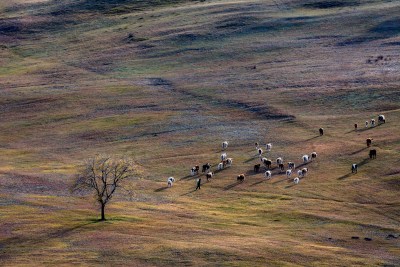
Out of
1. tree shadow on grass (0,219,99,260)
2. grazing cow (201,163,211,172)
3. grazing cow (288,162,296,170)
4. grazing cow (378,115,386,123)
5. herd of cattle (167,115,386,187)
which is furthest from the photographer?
grazing cow (378,115,386,123)

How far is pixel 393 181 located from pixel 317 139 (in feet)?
66.6

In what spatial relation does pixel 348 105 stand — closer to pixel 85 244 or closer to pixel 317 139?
pixel 317 139

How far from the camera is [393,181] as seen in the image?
8744cm

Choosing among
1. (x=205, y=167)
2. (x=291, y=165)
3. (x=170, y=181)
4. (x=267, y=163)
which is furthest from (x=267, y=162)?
(x=170, y=181)

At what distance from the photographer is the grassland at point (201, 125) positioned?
2832 inches

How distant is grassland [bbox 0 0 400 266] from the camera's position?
71938 mm

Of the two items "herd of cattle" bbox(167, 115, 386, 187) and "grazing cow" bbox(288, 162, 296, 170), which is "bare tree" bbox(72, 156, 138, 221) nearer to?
"herd of cattle" bbox(167, 115, 386, 187)

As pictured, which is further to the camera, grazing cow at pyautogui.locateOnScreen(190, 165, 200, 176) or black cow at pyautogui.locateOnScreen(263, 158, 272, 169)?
grazing cow at pyautogui.locateOnScreen(190, 165, 200, 176)

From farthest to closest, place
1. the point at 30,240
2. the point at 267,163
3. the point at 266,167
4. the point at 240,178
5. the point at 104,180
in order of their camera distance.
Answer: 1. the point at 266,167
2. the point at 267,163
3. the point at 240,178
4. the point at 104,180
5. the point at 30,240

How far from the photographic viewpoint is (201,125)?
118 metres

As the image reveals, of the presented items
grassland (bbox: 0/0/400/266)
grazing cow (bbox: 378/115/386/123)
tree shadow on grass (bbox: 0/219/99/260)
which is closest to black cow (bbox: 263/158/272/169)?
grassland (bbox: 0/0/400/266)

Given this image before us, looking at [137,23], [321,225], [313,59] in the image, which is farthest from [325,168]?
[137,23]

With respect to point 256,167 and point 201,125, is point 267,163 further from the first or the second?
point 201,125

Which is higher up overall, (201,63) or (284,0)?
(284,0)
